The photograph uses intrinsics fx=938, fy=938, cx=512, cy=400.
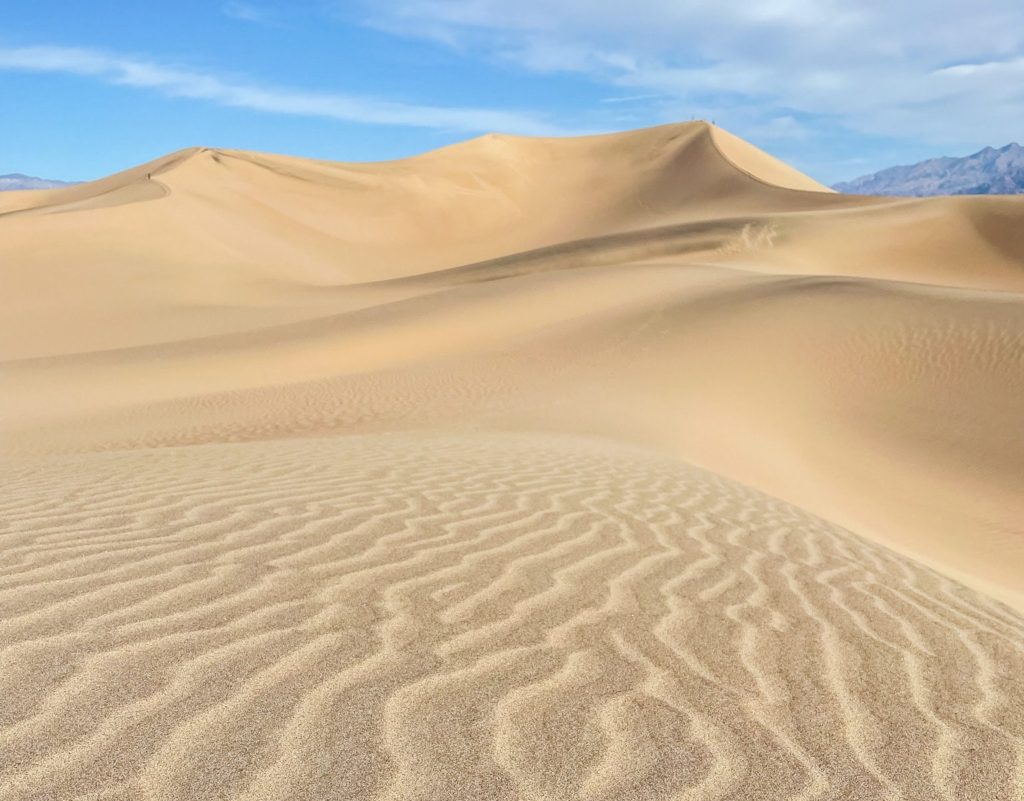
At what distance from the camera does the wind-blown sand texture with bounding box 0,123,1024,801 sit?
2.42 meters

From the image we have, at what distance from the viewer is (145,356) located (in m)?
19.5

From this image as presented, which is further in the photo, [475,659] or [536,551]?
[536,551]

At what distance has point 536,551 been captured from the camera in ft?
14.8

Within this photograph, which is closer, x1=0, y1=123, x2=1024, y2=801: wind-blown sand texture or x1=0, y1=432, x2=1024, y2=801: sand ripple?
x1=0, y1=432, x2=1024, y2=801: sand ripple

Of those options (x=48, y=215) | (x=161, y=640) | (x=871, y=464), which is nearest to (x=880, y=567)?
(x=161, y=640)

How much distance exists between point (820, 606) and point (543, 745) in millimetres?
1935

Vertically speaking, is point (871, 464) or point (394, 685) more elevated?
point (394, 685)

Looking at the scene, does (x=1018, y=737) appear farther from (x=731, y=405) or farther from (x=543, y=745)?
(x=731, y=405)

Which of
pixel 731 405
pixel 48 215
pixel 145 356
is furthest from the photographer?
pixel 48 215

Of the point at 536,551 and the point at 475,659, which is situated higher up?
the point at 475,659

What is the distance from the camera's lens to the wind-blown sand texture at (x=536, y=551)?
7.94 ft

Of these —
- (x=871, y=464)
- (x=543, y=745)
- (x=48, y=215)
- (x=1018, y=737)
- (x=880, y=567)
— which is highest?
(x=48, y=215)

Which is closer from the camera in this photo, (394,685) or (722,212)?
(394,685)

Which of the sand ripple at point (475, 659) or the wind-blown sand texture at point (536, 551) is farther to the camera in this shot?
the wind-blown sand texture at point (536, 551)
